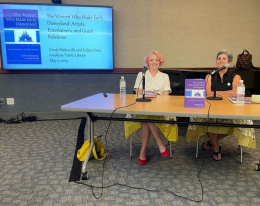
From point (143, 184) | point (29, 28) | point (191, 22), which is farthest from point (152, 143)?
point (29, 28)

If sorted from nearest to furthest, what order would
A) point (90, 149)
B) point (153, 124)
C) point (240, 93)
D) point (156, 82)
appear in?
point (240, 93)
point (90, 149)
point (153, 124)
point (156, 82)

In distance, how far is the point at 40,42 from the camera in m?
3.61

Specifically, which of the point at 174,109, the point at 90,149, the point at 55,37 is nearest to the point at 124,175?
the point at 90,149

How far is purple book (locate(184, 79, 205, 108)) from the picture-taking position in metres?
1.70

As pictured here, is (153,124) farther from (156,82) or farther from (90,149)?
(90,149)

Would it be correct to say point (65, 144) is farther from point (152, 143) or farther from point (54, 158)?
point (152, 143)

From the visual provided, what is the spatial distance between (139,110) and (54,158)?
1225mm

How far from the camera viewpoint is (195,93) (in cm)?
171

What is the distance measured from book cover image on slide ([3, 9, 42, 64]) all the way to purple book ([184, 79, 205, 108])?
2765 millimetres

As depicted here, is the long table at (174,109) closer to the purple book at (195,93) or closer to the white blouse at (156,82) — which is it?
the purple book at (195,93)

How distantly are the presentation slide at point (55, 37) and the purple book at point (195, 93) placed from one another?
2.28 m

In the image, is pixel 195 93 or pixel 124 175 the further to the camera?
pixel 124 175

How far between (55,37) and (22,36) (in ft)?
1.63

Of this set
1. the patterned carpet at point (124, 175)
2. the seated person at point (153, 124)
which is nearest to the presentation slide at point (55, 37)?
the patterned carpet at point (124, 175)
